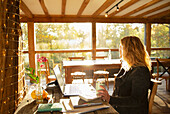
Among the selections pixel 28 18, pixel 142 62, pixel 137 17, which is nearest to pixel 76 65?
pixel 142 62

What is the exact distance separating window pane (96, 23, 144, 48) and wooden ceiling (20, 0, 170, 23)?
8.2 inches

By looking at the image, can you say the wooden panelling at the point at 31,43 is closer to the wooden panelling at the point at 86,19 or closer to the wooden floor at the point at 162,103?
the wooden panelling at the point at 86,19

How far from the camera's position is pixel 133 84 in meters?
1.45

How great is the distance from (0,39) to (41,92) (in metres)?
0.60

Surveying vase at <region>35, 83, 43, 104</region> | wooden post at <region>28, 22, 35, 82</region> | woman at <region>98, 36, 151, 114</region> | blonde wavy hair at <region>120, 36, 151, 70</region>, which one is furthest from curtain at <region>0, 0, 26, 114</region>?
wooden post at <region>28, 22, 35, 82</region>

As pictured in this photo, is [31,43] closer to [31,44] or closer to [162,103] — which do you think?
[31,44]

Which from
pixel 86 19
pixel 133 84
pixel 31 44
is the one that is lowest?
pixel 133 84

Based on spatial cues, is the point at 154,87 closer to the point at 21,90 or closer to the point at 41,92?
the point at 41,92

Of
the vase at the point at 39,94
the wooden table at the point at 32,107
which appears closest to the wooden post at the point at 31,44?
the wooden table at the point at 32,107

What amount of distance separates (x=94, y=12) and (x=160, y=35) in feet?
9.55

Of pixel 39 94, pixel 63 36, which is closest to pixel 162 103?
pixel 39 94

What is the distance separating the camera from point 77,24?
5.98 metres

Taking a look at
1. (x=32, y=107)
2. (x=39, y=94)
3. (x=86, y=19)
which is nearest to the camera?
(x=32, y=107)

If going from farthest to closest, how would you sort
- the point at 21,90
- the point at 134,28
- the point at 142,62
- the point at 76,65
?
the point at 134,28, the point at 76,65, the point at 21,90, the point at 142,62
